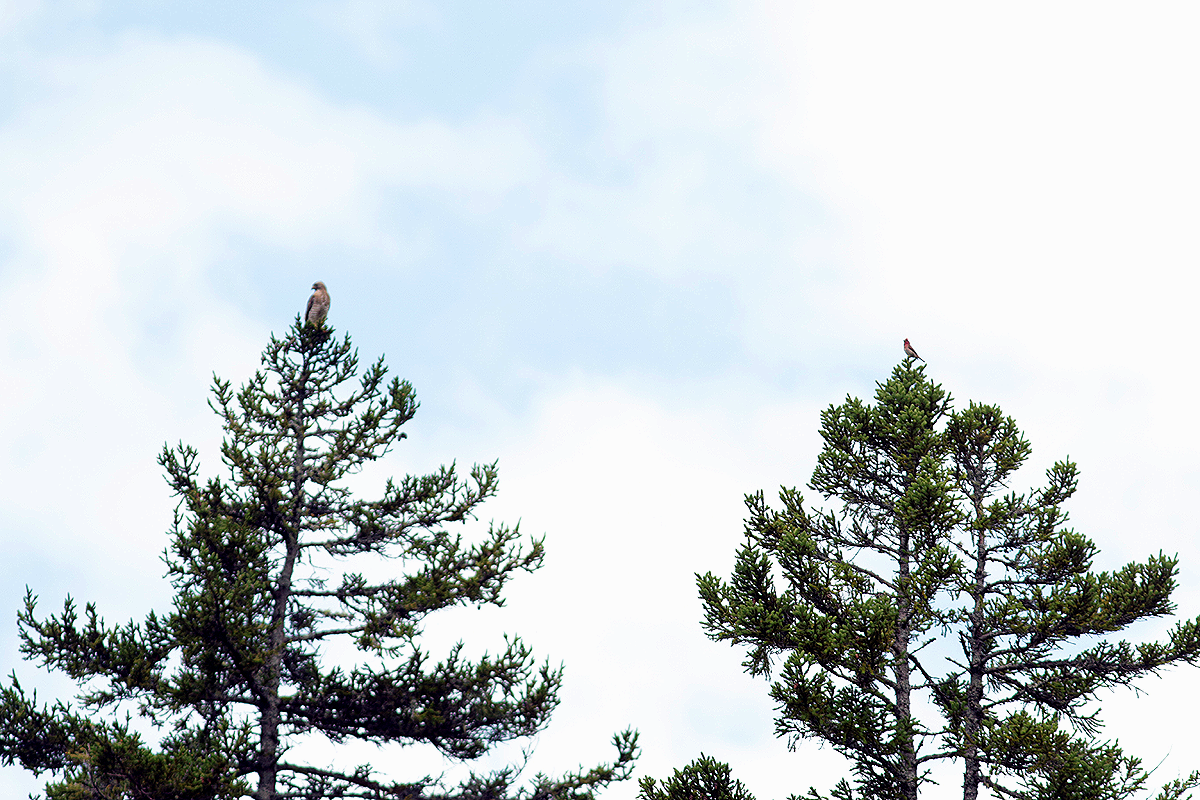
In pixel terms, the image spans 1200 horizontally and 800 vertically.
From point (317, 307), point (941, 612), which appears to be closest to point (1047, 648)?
point (941, 612)

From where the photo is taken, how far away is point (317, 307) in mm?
24109

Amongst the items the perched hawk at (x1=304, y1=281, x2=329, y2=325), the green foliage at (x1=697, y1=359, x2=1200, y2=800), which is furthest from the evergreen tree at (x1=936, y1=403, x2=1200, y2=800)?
the perched hawk at (x1=304, y1=281, x2=329, y2=325)

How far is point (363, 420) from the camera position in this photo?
22.5 meters

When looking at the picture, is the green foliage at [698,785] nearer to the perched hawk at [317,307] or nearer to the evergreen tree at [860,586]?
the evergreen tree at [860,586]

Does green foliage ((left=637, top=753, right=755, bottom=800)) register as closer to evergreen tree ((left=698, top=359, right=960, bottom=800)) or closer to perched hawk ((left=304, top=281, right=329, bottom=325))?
evergreen tree ((left=698, top=359, right=960, bottom=800))

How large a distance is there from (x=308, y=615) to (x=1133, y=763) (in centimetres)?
1303

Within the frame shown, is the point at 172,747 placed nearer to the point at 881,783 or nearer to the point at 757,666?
the point at 757,666

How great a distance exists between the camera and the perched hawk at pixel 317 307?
2397 cm

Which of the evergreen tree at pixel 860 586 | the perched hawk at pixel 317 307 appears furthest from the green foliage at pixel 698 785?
the perched hawk at pixel 317 307

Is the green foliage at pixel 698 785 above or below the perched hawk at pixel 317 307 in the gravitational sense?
below

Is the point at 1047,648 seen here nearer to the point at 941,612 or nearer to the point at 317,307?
the point at 941,612

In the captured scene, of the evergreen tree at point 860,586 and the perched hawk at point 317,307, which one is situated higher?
the perched hawk at point 317,307

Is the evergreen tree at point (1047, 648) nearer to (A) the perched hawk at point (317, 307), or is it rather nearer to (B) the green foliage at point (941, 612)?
(B) the green foliage at point (941, 612)

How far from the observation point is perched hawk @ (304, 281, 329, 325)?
24.0m
